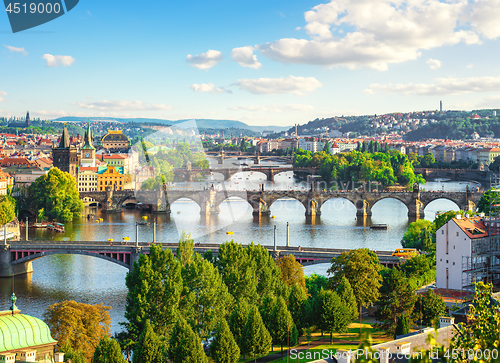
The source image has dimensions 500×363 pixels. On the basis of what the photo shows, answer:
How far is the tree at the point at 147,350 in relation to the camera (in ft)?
54.4

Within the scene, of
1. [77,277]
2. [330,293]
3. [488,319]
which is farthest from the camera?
[77,277]

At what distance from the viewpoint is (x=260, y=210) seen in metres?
53.8

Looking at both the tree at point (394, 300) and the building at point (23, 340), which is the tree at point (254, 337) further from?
the building at point (23, 340)

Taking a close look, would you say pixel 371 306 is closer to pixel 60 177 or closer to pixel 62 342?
pixel 62 342

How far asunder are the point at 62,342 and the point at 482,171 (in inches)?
2912

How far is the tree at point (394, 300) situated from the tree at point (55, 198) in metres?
33.7

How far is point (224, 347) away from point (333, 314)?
172 inches

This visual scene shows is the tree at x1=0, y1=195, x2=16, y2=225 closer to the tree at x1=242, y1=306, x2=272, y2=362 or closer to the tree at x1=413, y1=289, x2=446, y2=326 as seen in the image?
the tree at x1=242, y1=306, x2=272, y2=362

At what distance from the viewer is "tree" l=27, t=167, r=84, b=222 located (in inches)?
2035

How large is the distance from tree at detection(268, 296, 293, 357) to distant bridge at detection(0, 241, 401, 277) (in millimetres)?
9727

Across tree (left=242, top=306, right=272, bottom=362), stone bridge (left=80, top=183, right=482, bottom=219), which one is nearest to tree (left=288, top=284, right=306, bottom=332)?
tree (left=242, top=306, right=272, bottom=362)

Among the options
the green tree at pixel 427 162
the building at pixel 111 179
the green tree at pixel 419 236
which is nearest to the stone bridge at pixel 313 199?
the building at pixel 111 179

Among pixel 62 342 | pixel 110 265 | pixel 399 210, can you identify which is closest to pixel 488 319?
pixel 62 342

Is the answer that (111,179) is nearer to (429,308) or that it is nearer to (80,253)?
(80,253)
